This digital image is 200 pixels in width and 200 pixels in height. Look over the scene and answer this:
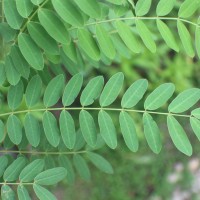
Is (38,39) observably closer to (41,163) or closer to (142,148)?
(41,163)

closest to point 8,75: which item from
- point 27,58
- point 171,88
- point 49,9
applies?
point 27,58

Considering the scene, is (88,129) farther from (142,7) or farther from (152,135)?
(142,7)

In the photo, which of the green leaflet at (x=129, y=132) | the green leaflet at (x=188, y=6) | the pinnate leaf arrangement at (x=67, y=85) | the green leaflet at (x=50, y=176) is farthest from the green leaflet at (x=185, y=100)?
the green leaflet at (x=50, y=176)

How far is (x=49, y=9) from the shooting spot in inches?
46.2

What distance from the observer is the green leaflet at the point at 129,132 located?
47.1 inches

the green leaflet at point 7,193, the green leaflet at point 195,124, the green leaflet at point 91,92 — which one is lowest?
the green leaflet at point 7,193

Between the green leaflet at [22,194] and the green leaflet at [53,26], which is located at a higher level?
the green leaflet at [53,26]

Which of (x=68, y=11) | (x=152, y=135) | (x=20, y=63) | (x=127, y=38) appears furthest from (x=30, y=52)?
(x=152, y=135)

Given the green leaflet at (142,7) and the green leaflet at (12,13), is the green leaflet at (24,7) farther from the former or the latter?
the green leaflet at (142,7)

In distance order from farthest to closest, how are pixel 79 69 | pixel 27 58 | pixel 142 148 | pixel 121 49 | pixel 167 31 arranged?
→ pixel 142 148
pixel 121 49
pixel 79 69
pixel 167 31
pixel 27 58

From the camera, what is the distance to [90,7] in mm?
1129

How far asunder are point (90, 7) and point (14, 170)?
445 millimetres

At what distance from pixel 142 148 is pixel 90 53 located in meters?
2.09

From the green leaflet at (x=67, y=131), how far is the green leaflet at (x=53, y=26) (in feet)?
0.66
